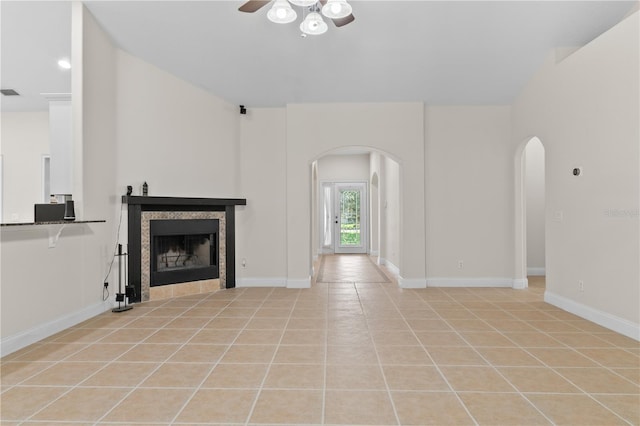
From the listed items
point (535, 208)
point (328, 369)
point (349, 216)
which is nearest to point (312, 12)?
point (328, 369)

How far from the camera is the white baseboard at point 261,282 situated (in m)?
5.99

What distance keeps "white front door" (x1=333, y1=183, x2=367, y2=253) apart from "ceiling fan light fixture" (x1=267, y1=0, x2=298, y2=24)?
8419mm

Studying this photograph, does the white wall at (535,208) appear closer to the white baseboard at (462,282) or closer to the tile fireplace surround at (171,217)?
the white baseboard at (462,282)

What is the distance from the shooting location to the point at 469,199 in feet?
19.4

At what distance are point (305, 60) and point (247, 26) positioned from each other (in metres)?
0.88

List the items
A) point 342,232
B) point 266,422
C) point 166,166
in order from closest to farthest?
point 266,422 → point 166,166 → point 342,232

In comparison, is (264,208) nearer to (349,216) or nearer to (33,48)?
(33,48)

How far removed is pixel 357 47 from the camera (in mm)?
4672

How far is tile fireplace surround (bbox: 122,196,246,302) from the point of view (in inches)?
189

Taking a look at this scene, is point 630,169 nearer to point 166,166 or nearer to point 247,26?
point 247,26

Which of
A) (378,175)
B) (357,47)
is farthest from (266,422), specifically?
(378,175)

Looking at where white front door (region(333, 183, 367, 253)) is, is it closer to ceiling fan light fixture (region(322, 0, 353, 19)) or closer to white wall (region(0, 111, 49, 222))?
white wall (region(0, 111, 49, 222))

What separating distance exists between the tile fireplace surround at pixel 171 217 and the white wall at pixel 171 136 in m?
0.16

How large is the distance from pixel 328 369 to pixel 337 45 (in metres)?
3.77
